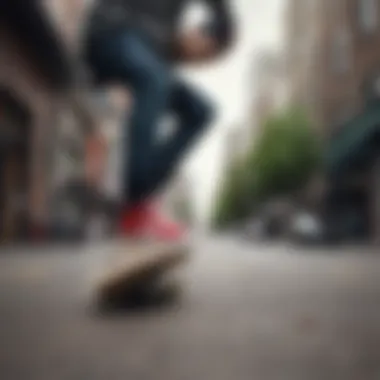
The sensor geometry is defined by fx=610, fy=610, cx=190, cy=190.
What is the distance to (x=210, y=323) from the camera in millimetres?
438

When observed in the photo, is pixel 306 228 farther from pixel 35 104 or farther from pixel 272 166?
pixel 35 104

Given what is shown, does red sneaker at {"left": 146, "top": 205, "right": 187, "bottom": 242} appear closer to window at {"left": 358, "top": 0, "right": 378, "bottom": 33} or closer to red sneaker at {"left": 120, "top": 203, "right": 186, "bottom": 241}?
red sneaker at {"left": 120, "top": 203, "right": 186, "bottom": 241}

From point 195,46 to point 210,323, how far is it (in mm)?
195

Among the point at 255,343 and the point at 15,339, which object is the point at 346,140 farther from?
the point at 15,339

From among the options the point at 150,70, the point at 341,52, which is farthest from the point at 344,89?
the point at 150,70

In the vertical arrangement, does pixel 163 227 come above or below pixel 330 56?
below

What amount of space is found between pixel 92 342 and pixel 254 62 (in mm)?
230

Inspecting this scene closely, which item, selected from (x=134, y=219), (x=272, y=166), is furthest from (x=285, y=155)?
(x=134, y=219)

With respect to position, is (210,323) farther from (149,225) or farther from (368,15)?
(368,15)

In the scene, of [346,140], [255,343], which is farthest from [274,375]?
[346,140]

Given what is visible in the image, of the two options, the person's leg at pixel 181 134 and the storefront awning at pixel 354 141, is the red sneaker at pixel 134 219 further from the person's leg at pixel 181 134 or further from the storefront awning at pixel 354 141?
the storefront awning at pixel 354 141

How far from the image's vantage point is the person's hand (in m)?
0.41

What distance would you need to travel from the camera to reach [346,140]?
407 millimetres

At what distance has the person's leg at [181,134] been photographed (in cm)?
42
